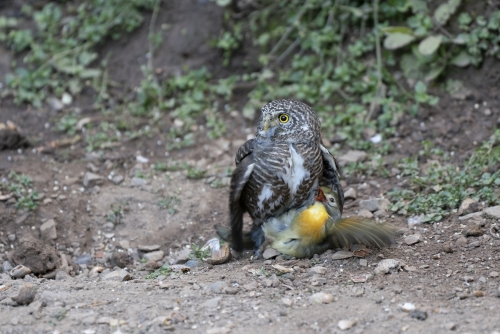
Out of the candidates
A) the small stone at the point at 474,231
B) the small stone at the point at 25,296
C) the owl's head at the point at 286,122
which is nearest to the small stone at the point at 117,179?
the owl's head at the point at 286,122

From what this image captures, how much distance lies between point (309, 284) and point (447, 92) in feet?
10.8

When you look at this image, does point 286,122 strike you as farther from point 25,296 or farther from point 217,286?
point 25,296

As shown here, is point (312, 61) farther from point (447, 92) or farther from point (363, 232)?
point (363, 232)

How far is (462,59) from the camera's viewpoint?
23.9 feet

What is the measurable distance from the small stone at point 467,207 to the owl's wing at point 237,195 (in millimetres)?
1629

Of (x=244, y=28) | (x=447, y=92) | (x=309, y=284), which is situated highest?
(x=244, y=28)

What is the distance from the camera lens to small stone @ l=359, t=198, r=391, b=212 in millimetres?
6031

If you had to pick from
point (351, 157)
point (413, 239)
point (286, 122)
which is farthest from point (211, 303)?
point (351, 157)

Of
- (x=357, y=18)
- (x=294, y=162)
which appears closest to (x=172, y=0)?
(x=357, y=18)

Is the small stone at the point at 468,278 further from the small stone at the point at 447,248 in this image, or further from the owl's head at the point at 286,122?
the owl's head at the point at 286,122

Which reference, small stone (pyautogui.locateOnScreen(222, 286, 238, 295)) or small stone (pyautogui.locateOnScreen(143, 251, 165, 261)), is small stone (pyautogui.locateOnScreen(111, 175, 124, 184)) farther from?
small stone (pyautogui.locateOnScreen(222, 286, 238, 295))

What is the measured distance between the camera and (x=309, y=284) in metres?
4.86

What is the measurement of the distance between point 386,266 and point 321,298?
0.63 m

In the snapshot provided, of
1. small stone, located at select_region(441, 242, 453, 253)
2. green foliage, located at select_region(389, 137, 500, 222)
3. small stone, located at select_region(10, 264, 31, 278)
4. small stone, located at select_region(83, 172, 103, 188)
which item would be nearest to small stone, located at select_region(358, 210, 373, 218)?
green foliage, located at select_region(389, 137, 500, 222)
